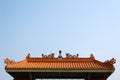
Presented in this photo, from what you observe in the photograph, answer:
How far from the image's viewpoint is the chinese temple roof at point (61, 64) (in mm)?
17062

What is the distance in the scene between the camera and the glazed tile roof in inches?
674

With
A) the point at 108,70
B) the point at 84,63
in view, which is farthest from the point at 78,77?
the point at 108,70

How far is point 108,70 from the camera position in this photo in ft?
55.5

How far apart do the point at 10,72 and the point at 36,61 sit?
2.59m

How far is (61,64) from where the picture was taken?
18.3m

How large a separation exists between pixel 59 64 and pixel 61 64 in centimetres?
15

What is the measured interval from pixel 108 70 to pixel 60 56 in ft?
14.1

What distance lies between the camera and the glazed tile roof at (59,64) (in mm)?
17125

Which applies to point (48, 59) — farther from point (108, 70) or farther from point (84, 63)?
point (108, 70)

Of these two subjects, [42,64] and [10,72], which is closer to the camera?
[10,72]

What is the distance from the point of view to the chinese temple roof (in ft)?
56.0

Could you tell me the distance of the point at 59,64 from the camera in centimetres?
1831

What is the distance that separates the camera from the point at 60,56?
19422 millimetres

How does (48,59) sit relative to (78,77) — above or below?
above
